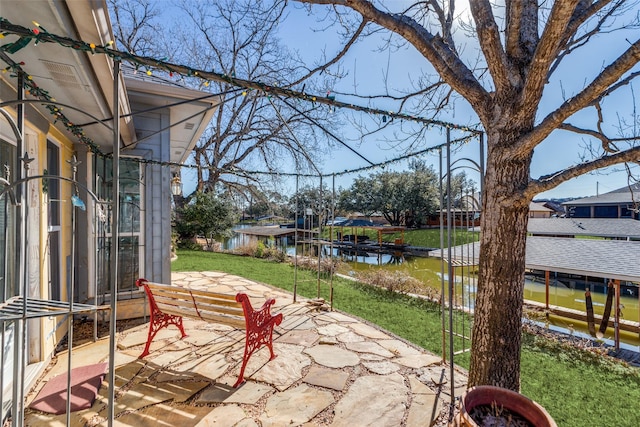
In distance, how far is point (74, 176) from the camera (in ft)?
5.65

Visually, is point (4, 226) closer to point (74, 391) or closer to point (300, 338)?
point (74, 391)

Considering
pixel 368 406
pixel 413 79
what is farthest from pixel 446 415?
pixel 413 79

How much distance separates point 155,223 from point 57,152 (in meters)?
1.40

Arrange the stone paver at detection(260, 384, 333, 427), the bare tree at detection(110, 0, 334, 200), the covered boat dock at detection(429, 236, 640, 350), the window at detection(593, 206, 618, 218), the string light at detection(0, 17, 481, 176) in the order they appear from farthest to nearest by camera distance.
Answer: the window at detection(593, 206, 618, 218)
the bare tree at detection(110, 0, 334, 200)
the covered boat dock at detection(429, 236, 640, 350)
the stone paver at detection(260, 384, 333, 427)
the string light at detection(0, 17, 481, 176)

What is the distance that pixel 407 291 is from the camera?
6961 mm

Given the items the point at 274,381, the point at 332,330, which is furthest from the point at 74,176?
the point at 332,330

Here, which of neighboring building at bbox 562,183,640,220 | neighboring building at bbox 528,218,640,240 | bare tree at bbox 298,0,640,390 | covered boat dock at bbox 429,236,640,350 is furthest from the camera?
neighboring building at bbox 562,183,640,220

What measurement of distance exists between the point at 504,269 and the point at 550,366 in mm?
2454

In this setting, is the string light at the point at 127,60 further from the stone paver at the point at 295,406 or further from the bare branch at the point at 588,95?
the stone paver at the point at 295,406

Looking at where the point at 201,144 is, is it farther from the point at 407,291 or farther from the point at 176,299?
the point at 176,299

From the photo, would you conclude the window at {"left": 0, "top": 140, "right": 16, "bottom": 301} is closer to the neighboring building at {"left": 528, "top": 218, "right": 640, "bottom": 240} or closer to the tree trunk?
the tree trunk

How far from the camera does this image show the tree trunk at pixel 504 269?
1.98m

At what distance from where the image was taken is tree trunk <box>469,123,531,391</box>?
1.98m

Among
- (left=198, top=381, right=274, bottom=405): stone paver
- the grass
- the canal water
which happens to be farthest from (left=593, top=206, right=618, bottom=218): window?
(left=198, top=381, right=274, bottom=405): stone paver
